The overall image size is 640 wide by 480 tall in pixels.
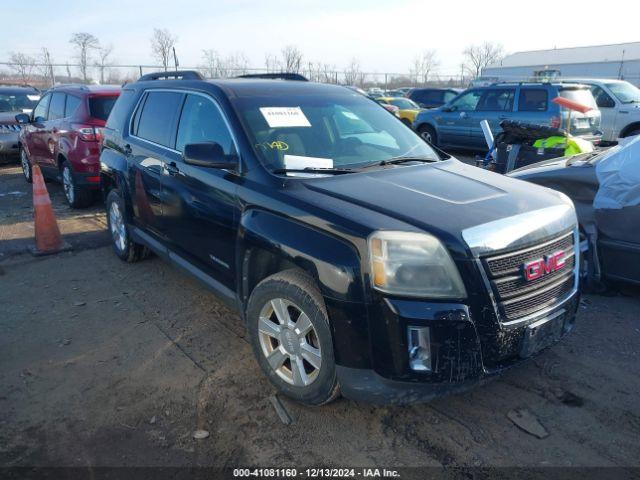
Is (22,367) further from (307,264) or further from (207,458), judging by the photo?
(307,264)

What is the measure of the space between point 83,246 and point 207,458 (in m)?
4.27

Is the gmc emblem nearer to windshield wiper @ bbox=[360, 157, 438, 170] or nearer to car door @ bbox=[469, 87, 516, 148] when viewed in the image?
windshield wiper @ bbox=[360, 157, 438, 170]

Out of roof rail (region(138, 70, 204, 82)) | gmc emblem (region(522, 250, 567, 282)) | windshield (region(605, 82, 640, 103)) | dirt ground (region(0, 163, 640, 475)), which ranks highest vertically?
roof rail (region(138, 70, 204, 82))

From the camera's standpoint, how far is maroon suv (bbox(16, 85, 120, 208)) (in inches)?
277

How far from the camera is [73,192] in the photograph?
292 inches

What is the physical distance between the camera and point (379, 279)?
7.86 feet

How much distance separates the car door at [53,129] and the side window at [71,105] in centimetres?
14

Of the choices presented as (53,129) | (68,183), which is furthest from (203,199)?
(53,129)

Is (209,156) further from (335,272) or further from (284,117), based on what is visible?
(335,272)

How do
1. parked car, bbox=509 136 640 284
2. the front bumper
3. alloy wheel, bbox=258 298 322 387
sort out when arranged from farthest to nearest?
parked car, bbox=509 136 640 284 < alloy wheel, bbox=258 298 322 387 < the front bumper

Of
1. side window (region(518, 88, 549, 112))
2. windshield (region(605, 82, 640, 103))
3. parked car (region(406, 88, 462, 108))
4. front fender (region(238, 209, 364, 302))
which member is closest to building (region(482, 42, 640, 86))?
parked car (region(406, 88, 462, 108))

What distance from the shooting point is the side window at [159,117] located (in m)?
4.18

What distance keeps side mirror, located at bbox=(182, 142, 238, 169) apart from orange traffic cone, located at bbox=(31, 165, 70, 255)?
340 centimetres

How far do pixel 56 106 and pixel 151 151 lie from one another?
484 centimetres
